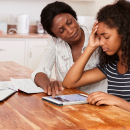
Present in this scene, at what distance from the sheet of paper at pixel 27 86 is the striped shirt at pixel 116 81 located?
1.54 ft

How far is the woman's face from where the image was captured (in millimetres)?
1659

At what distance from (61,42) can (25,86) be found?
56 cm

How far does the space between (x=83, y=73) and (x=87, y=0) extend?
9.24ft

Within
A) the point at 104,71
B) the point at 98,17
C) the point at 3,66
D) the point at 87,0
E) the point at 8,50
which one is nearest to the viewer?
the point at 98,17

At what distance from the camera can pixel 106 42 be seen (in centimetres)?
136

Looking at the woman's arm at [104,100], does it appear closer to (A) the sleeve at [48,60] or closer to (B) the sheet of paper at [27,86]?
(B) the sheet of paper at [27,86]

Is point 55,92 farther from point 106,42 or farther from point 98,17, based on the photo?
point 98,17

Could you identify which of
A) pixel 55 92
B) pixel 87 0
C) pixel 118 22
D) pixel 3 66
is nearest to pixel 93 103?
pixel 55 92

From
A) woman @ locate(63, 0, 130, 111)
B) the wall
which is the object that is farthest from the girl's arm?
the wall

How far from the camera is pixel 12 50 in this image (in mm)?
3477

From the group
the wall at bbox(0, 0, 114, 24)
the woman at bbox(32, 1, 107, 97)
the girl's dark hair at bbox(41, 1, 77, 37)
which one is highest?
the wall at bbox(0, 0, 114, 24)

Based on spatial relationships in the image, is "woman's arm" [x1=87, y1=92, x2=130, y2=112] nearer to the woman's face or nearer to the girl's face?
the girl's face

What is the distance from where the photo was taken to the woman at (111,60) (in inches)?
48.2

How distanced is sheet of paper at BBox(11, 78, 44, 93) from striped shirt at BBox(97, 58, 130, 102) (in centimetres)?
47
